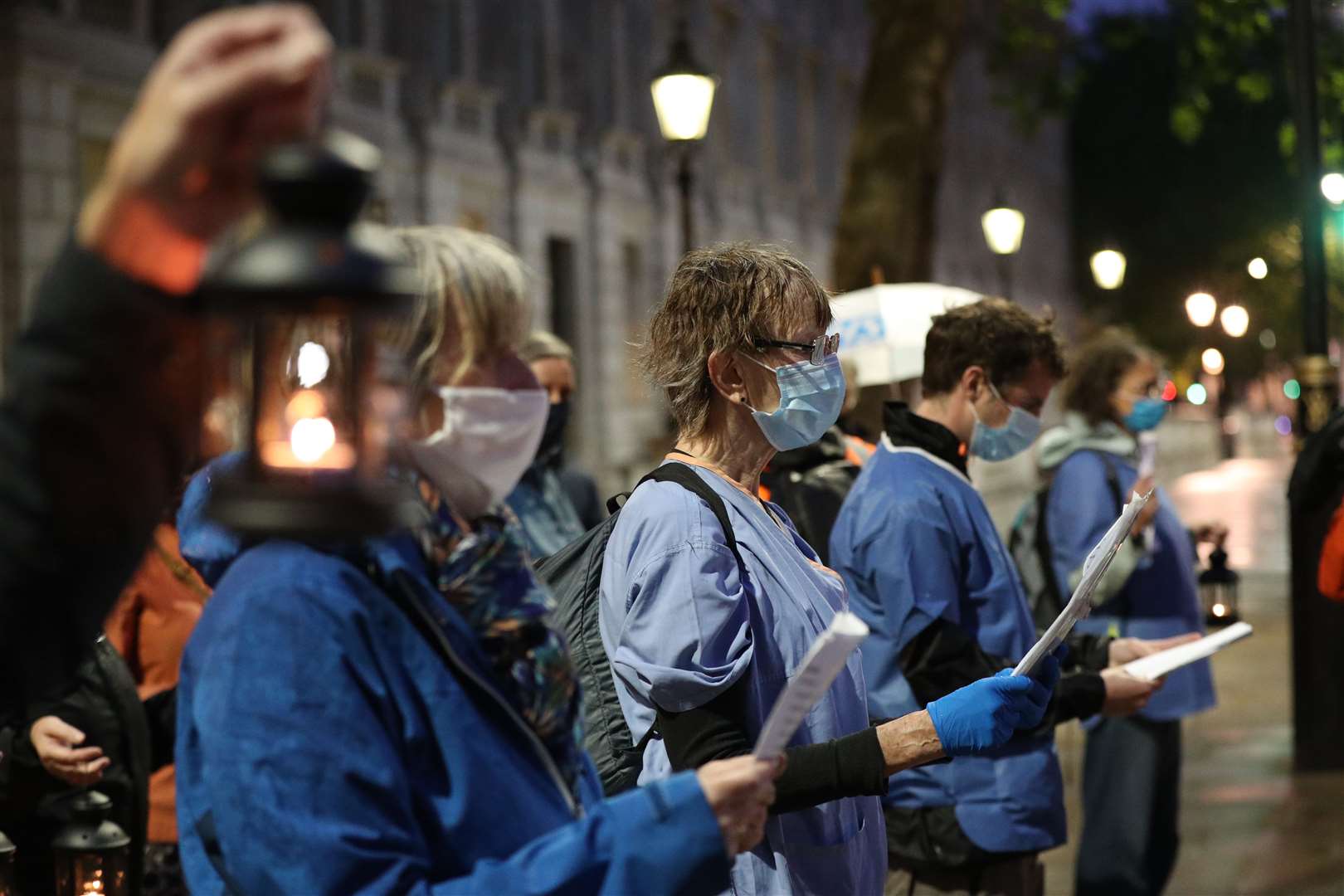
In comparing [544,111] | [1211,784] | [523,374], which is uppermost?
[544,111]

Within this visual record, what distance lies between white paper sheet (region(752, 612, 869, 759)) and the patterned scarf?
0.78 ft

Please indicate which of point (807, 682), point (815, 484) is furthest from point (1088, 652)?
point (807, 682)

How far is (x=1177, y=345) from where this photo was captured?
5700cm

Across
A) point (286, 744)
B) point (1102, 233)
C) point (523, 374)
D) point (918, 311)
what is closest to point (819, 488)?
point (918, 311)

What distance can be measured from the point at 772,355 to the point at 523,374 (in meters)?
1.23

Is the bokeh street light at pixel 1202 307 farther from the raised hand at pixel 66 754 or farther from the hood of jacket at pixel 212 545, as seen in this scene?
the hood of jacket at pixel 212 545

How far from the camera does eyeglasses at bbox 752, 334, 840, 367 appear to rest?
11.4 feet

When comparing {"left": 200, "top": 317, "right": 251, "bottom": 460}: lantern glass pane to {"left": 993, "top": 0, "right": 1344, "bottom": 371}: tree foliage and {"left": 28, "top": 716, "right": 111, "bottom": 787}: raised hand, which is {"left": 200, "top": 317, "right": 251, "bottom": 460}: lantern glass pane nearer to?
{"left": 28, "top": 716, "right": 111, "bottom": 787}: raised hand

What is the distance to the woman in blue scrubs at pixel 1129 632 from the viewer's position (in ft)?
21.9

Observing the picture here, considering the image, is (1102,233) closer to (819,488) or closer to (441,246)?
(819,488)

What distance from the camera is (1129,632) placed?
6809mm

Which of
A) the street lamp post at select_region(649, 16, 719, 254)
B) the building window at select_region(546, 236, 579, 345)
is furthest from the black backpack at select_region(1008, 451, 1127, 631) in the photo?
the building window at select_region(546, 236, 579, 345)

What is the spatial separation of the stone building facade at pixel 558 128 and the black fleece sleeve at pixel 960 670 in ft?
36.5

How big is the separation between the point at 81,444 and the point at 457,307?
0.72m
